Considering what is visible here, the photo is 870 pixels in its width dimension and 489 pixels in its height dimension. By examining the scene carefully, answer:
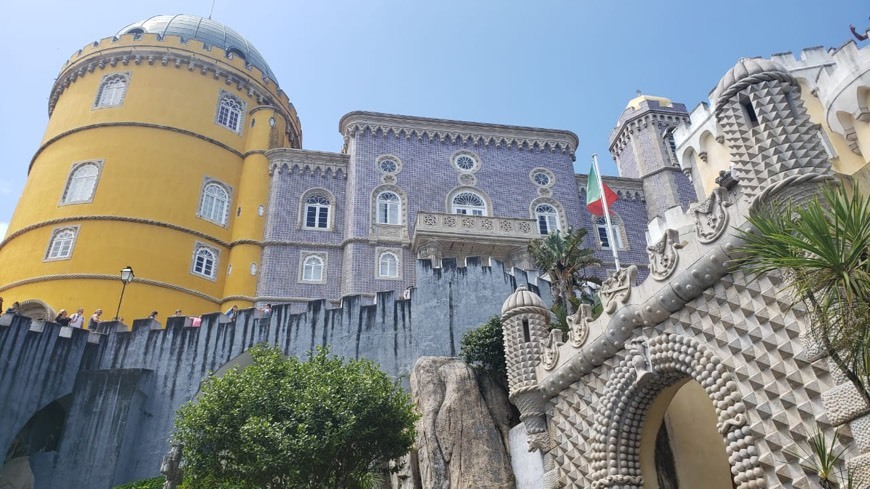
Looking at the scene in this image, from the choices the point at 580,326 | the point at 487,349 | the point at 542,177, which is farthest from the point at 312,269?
the point at 580,326

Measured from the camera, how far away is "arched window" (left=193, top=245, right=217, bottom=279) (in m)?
29.1

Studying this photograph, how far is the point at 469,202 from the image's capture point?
107ft

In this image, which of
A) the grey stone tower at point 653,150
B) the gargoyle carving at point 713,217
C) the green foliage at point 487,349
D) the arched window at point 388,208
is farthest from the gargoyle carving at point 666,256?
the grey stone tower at point 653,150

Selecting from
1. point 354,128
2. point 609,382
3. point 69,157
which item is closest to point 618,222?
point 354,128

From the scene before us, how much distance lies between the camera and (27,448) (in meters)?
17.8

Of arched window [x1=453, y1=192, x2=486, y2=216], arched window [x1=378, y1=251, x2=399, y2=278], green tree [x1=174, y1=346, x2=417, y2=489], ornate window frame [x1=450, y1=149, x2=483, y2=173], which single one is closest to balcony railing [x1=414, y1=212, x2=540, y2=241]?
arched window [x1=378, y1=251, x2=399, y2=278]

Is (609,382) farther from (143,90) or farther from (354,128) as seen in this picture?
(143,90)

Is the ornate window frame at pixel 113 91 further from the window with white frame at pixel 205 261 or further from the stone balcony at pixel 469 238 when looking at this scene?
the stone balcony at pixel 469 238

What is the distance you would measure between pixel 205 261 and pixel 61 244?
5695mm

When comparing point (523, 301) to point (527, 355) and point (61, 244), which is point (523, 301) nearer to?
point (527, 355)

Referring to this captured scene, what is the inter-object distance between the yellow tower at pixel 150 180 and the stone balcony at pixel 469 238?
7.68 metres

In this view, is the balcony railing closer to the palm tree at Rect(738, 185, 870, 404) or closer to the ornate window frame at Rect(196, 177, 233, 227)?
the ornate window frame at Rect(196, 177, 233, 227)

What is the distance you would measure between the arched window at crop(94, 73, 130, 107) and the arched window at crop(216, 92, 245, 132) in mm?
4370

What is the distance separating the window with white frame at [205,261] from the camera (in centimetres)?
2909
